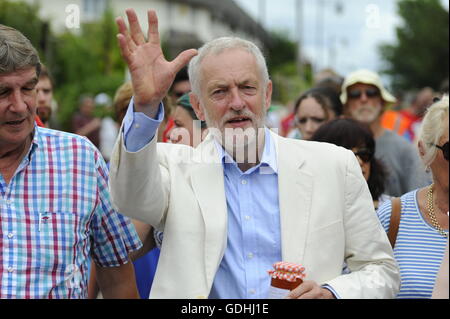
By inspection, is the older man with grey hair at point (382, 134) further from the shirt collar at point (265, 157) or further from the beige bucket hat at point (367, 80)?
the shirt collar at point (265, 157)

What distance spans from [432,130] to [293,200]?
26.6 inches

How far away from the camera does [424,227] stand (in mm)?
3916

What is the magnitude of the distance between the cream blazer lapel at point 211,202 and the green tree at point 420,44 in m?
44.0

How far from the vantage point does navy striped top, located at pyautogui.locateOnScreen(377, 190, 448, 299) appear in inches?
148

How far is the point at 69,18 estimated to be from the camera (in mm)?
4168

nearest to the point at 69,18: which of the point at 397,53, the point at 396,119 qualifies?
the point at 396,119

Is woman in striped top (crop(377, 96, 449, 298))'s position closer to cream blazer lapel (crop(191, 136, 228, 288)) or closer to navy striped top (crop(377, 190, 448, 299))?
navy striped top (crop(377, 190, 448, 299))

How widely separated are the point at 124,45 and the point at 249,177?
2.85ft

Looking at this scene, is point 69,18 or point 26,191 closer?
point 26,191

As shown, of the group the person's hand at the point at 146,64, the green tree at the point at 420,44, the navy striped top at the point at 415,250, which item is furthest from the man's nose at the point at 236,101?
the green tree at the point at 420,44

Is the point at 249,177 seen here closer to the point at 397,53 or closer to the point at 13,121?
the point at 13,121

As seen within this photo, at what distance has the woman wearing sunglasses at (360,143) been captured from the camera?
16.8 ft

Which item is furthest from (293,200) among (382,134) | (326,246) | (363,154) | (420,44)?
(420,44)

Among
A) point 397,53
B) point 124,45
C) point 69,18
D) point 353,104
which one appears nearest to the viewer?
point 124,45
